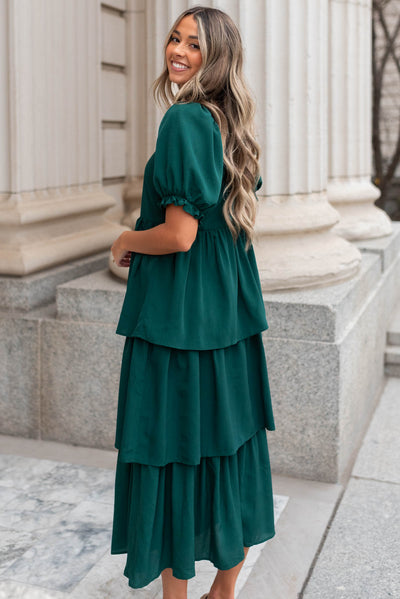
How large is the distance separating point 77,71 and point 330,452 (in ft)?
9.79

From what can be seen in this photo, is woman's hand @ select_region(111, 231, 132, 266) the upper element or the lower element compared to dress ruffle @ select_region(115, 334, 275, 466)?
upper

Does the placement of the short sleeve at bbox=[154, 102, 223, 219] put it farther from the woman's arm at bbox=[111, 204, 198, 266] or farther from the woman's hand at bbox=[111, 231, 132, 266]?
the woman's hand at bbox=[111, 231, 132, 266]

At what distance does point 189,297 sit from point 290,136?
2.24 metres

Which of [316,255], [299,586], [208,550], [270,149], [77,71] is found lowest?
[299,586]

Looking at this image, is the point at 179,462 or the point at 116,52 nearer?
the point at 179,462

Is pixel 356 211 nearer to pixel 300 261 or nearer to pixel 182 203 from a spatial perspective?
pixel 300 261

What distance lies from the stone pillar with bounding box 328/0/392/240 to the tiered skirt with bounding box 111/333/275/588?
416cm

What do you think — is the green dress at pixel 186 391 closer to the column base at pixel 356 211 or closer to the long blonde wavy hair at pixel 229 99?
the long blonde wavy hair at pixel 229 99

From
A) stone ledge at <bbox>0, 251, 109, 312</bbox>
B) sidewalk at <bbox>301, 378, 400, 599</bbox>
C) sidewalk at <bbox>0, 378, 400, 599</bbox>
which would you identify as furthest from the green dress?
stone ledge at <bbox>0, 251, 109, 312</bbox>

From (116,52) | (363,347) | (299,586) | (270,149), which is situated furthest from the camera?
(116,52)

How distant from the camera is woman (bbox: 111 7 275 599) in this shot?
93.8 inches

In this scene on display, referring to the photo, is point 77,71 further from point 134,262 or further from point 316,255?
point 134,262

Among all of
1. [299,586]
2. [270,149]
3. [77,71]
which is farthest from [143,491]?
[77,71]

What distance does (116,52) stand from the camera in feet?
19.4
